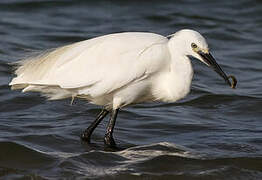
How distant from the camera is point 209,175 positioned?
6859 mm

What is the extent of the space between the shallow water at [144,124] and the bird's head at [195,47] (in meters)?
1.03

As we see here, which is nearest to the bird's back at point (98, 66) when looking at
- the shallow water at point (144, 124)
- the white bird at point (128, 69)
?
the white bird at point (128, 69)

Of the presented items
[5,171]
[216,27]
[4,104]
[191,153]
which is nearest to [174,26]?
[216,27]

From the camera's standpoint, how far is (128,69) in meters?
7.24

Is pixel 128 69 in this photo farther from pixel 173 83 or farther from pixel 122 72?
pixel 173 83

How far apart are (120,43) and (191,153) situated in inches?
57.6

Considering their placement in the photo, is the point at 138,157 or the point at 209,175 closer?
the point at 209,175

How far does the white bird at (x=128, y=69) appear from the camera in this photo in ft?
23.8

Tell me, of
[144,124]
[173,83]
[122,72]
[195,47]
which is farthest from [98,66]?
[144,124]

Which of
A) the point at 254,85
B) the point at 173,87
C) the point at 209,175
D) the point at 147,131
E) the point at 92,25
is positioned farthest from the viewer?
the point at 92,25

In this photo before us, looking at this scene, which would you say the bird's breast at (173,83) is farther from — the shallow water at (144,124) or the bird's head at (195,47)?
the shallow water at (144,124)

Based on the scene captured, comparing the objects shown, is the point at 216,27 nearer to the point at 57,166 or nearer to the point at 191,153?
the point at 191,153

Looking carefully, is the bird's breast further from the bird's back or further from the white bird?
the bird's back

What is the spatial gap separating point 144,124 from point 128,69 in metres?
1.86
